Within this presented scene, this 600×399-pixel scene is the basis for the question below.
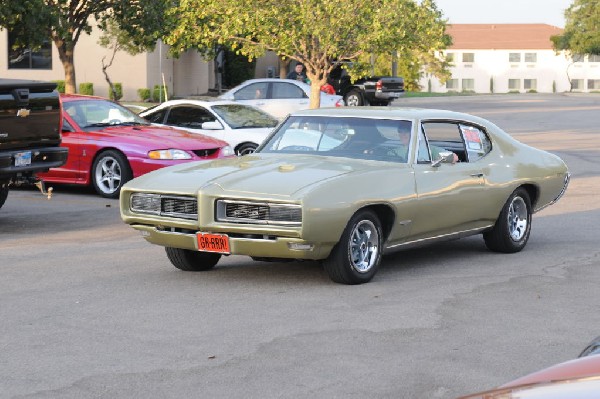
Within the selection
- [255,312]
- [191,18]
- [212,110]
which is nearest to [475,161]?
[255,312]

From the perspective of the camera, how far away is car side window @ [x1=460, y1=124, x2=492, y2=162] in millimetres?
11336

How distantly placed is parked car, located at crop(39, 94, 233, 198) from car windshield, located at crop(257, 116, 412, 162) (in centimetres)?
572

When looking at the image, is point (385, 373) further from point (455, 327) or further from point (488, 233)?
point (488, 233)

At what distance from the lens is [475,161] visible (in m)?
11.2

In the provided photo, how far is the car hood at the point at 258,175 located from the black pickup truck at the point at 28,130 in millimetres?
3026

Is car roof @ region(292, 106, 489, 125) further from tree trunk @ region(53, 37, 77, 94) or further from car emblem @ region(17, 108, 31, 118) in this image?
tree trunk @ region(53, 37, 77, 94)

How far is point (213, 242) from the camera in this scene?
30.2 ft

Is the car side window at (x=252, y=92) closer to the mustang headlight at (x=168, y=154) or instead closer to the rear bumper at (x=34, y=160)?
the mustang headlight at (x=168, y=154)

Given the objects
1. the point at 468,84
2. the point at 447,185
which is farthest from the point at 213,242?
the point at 468,84

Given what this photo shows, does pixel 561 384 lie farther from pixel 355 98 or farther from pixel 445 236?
pixel 355 98

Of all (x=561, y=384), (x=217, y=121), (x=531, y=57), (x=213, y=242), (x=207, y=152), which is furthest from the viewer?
(x=531, y=57)

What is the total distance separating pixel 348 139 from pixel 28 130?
3996 millimetres

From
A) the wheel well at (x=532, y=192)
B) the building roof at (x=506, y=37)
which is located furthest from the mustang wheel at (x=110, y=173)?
the building roof at (x=506, y=37)

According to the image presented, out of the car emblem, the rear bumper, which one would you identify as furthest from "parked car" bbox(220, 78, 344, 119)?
the car emblem
